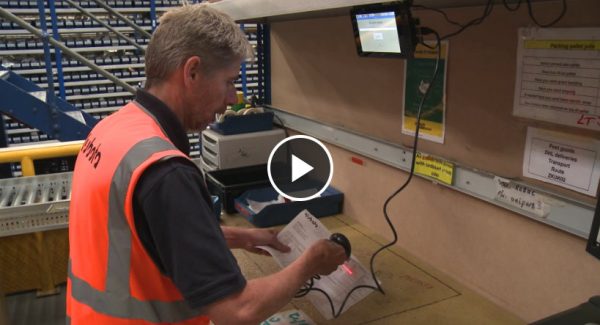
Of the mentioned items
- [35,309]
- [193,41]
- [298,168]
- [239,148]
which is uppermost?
[193,41]

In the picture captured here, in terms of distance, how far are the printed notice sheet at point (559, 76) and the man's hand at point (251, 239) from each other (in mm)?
733

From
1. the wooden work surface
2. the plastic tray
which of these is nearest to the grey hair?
the wooden work surface

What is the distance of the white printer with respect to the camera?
2168mm

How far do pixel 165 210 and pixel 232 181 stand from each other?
1463 mm

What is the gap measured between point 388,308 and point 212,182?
109 centimetres

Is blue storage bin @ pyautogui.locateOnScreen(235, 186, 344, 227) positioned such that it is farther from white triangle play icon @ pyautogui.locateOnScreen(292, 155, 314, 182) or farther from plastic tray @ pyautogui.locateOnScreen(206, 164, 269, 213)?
white triangle play icon @ pyautogui.locateOnScreen(292, 155, 314, 182)

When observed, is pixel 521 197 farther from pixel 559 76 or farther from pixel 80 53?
pixel 80 53

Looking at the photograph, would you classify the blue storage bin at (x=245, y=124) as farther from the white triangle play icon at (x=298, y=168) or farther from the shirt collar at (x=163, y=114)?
the shirt collar at (x=163, y=114)

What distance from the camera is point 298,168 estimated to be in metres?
2.35

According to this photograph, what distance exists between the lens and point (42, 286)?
1.92 meters

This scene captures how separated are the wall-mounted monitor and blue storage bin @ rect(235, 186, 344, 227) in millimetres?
725

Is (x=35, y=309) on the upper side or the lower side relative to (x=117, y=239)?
lower
